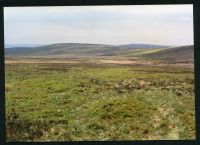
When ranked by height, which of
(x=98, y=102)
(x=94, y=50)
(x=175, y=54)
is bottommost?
(x=98, y=102)

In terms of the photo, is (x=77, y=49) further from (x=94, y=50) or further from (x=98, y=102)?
(x=98, y=102)

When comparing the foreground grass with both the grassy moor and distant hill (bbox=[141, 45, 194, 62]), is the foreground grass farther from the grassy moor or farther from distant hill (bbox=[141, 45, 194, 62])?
distant hill (bbox=[141, 45, 194, 62])

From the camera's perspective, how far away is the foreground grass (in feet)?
Result: 12.7

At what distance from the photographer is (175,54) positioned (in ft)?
16.6

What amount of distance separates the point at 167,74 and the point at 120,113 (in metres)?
1.01

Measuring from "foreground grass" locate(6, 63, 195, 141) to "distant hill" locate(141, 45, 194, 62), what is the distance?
164mm

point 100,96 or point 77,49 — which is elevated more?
point 77,49

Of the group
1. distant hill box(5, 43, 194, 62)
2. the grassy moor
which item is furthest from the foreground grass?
distant hill box(5, 43, 194, 62)

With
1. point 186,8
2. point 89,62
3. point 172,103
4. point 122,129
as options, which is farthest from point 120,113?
point 186,8

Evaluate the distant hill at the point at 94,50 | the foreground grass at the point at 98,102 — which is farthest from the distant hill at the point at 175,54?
the foreground grass at the point at 98,102

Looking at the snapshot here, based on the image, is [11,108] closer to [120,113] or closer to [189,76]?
[120,113]

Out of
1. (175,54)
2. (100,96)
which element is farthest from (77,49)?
(175,54)

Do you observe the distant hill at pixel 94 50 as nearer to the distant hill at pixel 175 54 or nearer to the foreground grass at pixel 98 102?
the distant hill at pixel 175 54

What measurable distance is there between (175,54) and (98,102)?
1.28 meters
